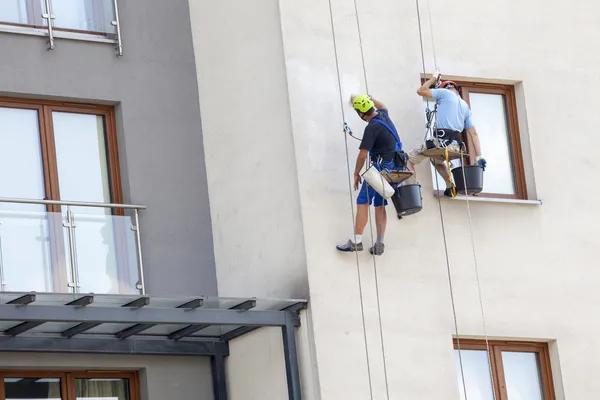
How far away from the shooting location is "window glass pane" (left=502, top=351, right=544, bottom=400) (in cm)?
1795

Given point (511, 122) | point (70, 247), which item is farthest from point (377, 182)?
point (70, 247)

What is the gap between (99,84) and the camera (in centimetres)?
1806

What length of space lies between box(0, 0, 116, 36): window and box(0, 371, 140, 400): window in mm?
3725

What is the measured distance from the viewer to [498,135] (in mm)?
18891

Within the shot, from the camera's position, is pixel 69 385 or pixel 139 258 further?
pixel 139 258

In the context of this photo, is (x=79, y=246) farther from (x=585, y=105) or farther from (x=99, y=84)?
(x=585, y=105)

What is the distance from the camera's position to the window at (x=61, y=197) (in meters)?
16.8

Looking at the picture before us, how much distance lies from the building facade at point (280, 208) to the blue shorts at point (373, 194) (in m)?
0.27

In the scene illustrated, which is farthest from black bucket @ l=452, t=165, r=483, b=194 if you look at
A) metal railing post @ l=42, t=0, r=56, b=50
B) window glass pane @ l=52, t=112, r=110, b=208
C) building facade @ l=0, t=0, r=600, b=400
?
metal railing post @ l=42, t=0, r=56, b=50

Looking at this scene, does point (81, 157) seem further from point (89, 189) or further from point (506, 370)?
point (506, 370)

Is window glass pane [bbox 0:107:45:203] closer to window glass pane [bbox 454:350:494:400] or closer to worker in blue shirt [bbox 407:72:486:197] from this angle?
worker in blue shirt [bbox 407:72:486:197]

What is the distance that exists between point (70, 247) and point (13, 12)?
2.70 meters

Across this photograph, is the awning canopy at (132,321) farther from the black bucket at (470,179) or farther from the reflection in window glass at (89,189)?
the black bucket at (470,179)

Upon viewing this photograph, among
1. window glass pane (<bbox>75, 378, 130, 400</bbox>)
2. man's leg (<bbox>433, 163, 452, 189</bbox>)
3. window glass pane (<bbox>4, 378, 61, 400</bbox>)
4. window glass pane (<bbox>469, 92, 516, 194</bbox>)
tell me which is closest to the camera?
window glass pane (<bbox>4, 378, 61, 400</bbox>)
